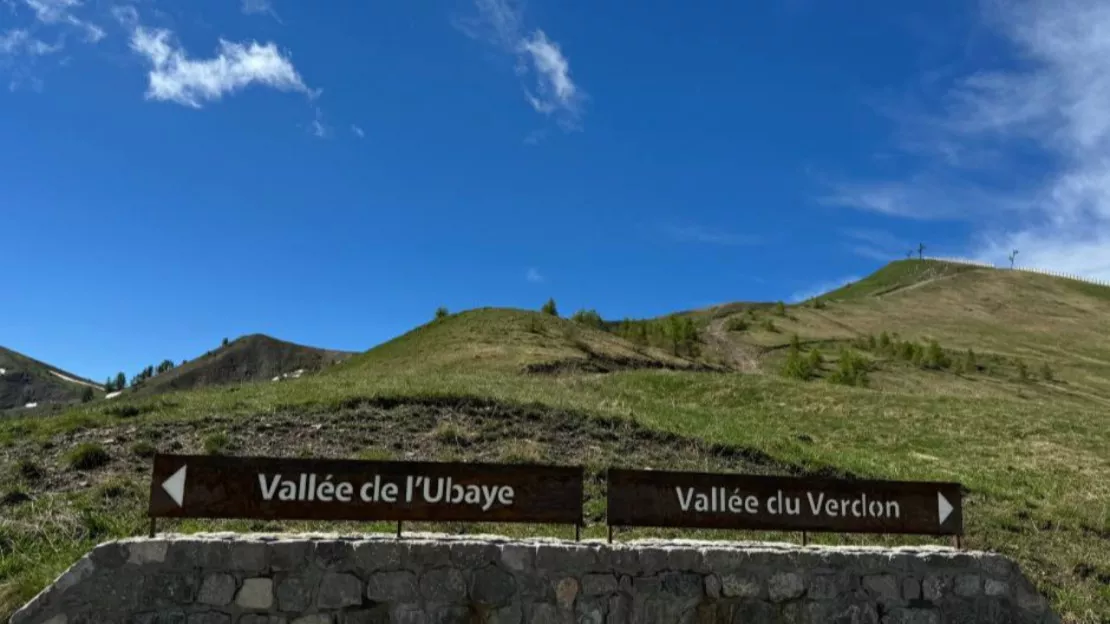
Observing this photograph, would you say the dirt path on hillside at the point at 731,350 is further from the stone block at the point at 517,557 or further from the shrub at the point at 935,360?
the stone block at the point at 517,557

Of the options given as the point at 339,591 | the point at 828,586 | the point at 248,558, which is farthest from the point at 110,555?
the point at 828,586

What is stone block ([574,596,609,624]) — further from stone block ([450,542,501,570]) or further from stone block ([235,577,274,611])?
stone block ([235,577,274,611])

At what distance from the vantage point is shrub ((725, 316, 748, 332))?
101m

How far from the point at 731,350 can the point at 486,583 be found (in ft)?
260

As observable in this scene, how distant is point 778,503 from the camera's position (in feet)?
29.5

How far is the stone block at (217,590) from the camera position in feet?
24.4

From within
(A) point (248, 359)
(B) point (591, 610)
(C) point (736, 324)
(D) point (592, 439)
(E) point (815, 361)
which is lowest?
(B) point (591, 610)

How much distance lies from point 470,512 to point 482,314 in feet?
154

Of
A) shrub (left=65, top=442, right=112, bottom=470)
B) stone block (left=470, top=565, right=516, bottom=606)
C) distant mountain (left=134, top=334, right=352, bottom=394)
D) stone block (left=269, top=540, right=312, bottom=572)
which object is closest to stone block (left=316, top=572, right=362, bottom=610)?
stone block (left=269, top=540, right=312, bottom=572)

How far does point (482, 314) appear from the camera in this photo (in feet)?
181

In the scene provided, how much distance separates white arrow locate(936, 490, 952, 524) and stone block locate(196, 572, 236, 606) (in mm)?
7802

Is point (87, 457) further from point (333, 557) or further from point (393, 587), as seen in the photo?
point (393, 587)

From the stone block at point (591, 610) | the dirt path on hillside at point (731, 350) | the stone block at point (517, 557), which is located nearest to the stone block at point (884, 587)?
the stone block at point (591, 610)

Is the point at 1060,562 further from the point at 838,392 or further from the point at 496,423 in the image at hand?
the point at 838,392
